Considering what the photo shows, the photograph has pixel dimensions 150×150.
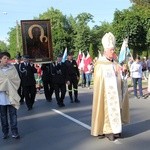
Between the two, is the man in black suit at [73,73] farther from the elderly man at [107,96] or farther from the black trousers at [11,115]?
the elderly man at [107,96]

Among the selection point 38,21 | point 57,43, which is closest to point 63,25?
point 57,43

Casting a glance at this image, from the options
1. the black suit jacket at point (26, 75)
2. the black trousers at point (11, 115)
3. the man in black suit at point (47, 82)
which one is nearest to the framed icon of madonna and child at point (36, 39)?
the man in black suit at point (47, 82)

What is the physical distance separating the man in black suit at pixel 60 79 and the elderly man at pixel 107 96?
284 inches

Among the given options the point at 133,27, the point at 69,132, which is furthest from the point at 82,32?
the point at 69,132

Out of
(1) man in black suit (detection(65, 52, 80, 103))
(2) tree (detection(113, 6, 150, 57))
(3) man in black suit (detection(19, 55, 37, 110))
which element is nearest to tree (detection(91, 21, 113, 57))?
(2) tree (detection(113, 6, 150, 57))

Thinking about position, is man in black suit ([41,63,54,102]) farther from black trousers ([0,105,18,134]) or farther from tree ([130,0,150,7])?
tree ([130,0,150,7])

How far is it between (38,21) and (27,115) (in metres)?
7.52

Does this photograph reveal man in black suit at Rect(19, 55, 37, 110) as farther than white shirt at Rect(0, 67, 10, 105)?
Yes

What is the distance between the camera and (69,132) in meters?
10.6

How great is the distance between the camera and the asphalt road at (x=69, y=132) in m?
8.94

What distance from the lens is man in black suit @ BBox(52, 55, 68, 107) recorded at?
1675 cm

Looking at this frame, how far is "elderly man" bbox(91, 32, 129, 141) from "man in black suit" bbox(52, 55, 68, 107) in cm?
721

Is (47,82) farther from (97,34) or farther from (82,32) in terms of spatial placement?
(97,34)

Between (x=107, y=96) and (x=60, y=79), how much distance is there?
25.2 ft
